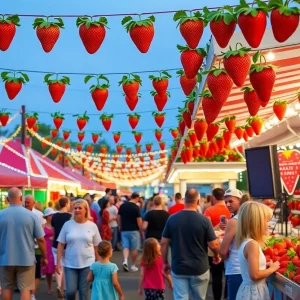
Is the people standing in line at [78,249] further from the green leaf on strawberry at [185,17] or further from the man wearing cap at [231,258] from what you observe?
the green leaf on strawberry at [185,17]

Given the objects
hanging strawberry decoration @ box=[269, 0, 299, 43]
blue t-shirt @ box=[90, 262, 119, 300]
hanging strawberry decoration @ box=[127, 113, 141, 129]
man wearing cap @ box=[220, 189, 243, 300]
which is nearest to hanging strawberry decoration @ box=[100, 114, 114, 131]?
hanging strawberry decoration @ box=[127, 113, 141, 129]

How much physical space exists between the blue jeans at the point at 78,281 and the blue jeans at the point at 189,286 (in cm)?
158

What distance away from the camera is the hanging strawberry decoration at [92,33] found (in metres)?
8.60

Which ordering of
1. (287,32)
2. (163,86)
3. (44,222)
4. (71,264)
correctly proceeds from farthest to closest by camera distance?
(44,222) → (163,86) → (71,264) → (287,32)

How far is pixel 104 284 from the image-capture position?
9.38 m

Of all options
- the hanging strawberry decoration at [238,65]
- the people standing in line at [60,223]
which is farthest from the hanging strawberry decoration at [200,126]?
the hanging strawberry decoration at [238,65]

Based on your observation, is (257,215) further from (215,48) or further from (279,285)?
(215,48)

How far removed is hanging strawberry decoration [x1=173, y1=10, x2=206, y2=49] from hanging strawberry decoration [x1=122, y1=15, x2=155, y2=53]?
74cm

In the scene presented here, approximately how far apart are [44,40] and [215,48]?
85.3 inches

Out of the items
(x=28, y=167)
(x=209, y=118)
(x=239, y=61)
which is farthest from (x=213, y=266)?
(x=28, y=167)

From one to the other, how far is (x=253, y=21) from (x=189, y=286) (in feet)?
12.3

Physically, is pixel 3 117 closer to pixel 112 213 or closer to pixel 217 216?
pixel 112 213

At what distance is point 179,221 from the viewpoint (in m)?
9.33

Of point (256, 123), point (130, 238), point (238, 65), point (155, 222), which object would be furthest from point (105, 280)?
point (130, 238)
